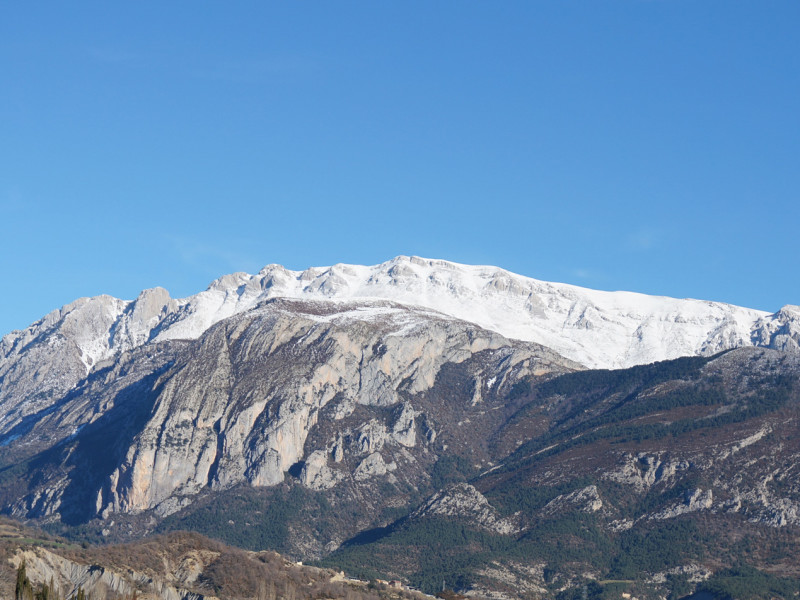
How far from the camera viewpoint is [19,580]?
168875 millimetres

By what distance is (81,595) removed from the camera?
543 ft

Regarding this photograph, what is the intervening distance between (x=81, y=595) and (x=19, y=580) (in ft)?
27.0
